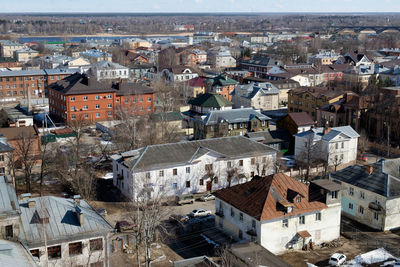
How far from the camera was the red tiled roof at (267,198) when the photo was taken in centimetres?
2436

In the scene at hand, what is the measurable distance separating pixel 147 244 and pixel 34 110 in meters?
44.4

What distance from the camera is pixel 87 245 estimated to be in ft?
64.5

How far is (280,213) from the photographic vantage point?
24.4 m

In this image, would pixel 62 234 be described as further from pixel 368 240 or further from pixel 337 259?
pixel 368 240

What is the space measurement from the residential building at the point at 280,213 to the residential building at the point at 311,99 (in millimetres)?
27694

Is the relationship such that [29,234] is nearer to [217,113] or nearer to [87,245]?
[87,245]

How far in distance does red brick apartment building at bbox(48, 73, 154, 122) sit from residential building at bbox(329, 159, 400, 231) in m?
28.6

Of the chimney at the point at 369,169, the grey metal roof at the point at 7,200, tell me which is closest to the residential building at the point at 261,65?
the chimney at the point at 369,169

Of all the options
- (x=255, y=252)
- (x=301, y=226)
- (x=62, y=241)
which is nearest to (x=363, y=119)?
(x=301, y=226)

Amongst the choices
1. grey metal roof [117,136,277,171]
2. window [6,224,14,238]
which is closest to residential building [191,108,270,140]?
grey metal roof [117,136,277,171]

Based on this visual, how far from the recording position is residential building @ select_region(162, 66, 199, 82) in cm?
7606

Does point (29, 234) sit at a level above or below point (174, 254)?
above

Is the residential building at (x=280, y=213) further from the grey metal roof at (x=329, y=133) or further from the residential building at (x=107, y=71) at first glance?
the residential building at (x=107, y=71)

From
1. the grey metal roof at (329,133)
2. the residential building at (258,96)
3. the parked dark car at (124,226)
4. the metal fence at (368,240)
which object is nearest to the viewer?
the metal fence at (368,240)
